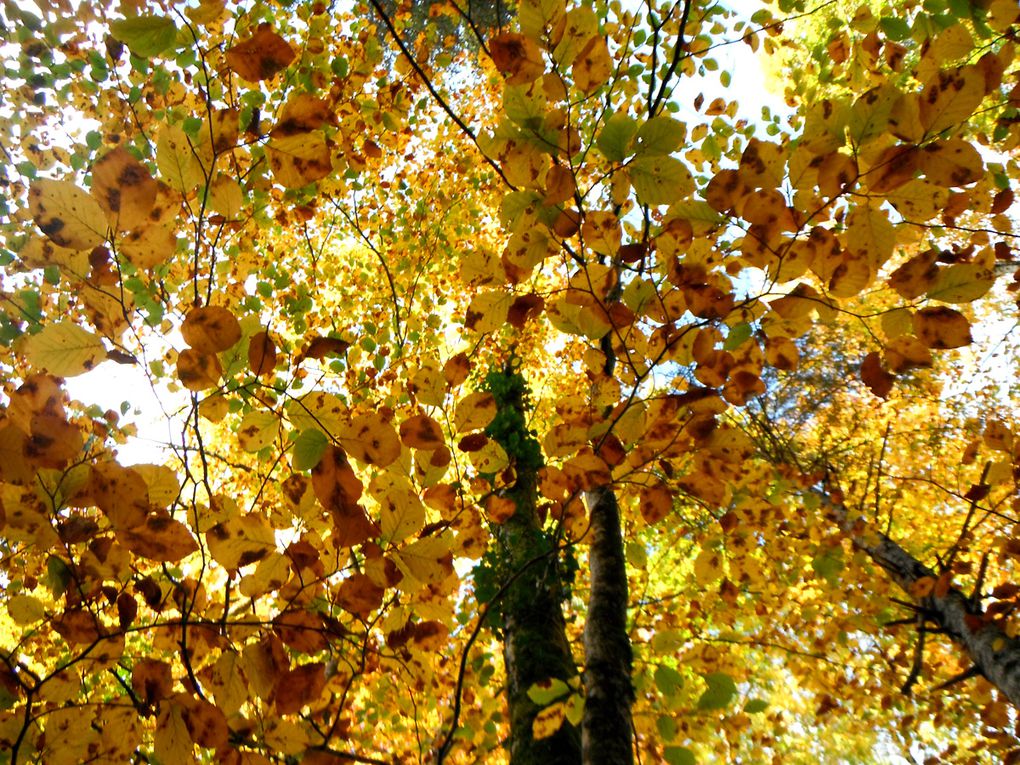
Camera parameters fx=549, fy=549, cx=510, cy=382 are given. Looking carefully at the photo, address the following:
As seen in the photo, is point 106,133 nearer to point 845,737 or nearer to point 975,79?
point 975,79

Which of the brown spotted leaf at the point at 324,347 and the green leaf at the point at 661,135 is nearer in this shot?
the green leaf at the point at 661,135

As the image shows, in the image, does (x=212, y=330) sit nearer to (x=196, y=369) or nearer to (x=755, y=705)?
(x=196, y=369)

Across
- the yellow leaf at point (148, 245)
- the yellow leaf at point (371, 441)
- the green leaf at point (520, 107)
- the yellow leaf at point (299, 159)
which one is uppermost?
the yellow leaf at point (299, 159)

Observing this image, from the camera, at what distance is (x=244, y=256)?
5.26m

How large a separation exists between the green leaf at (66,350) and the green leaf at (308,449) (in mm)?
434

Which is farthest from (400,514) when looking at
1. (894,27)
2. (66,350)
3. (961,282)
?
(894,27)

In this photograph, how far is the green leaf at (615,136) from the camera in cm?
104

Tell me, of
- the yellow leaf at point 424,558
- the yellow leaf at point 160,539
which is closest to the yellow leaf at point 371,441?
the yellow leaf at point 424,558

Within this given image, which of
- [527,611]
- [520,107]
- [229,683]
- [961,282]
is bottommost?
[229,683]

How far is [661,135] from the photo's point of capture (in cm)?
105

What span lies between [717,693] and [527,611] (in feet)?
7.78

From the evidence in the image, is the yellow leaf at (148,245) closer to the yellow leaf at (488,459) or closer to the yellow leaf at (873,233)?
the yellow leaf at (488,459)

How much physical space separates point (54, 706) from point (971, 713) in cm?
733

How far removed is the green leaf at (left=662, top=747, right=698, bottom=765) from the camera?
147 cm
